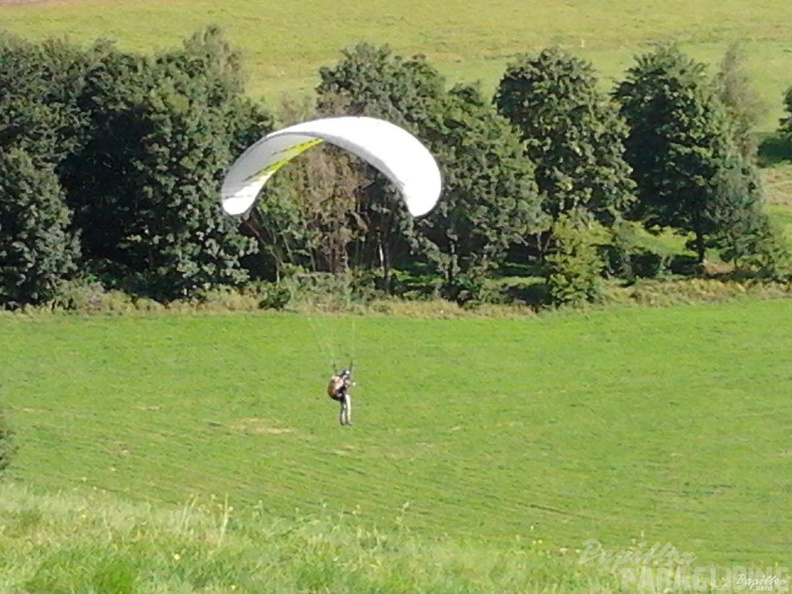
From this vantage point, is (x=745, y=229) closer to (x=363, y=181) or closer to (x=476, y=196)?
(x=476, y=196)

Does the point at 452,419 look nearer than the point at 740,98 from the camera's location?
Yes

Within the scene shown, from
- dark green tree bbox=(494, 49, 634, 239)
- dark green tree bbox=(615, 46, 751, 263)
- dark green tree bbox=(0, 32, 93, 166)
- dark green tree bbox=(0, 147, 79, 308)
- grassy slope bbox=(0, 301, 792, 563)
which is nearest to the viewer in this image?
grassy slope bbox=(0, 301, 792, 563)

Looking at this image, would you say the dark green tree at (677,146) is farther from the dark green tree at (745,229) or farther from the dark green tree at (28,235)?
the dark green tree at (28,235)

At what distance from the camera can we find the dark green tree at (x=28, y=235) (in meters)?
40.2

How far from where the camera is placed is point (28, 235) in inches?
1601

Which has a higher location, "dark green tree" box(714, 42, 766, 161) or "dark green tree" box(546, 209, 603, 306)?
"dark green tree" box(714, 42, 766, 161)

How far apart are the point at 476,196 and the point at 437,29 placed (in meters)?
25.6

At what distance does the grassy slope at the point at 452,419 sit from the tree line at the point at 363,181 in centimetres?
287

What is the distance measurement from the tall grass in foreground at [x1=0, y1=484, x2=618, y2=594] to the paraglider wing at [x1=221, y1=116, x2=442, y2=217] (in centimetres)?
678

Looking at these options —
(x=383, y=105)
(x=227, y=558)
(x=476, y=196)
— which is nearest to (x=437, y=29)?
(x=383, y=105)

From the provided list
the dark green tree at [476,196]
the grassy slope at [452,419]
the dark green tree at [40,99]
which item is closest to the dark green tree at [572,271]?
the grassy slope at [452,419]

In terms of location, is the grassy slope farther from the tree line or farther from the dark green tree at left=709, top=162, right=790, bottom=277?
the tree line

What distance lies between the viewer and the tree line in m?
41.4

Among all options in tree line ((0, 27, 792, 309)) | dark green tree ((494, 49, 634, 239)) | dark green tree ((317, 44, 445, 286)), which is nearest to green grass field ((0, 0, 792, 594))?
tree line ((0, 27, 792, 309))
